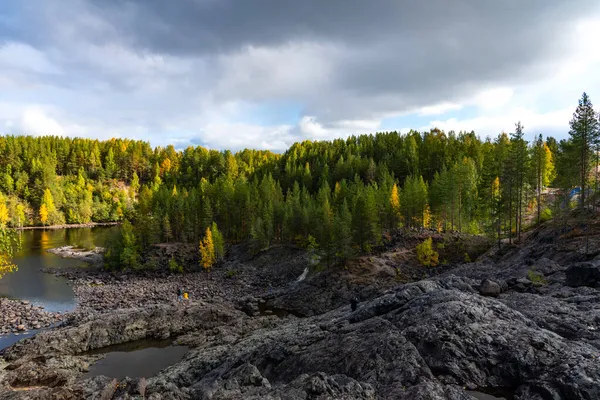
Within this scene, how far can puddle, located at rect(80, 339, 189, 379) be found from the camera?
32.5 m

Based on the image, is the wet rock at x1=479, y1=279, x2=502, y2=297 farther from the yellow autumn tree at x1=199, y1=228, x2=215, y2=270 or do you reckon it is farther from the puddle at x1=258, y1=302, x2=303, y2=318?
the yellow autumn tree at x1=199, y1=228, x2=215, y2=270

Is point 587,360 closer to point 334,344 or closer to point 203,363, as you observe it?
point 334,344

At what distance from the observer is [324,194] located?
97.1 metres

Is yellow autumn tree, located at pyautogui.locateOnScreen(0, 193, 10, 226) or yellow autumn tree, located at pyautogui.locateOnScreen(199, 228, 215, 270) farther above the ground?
yellow autumn tree, located at pyautogui.locateOnScreen(0, 193, 10, 226)

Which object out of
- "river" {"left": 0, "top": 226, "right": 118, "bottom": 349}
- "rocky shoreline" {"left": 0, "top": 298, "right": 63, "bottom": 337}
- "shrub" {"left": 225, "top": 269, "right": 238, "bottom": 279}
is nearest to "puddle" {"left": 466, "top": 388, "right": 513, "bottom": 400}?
"river" {"left": 0, "top": 226, "right": 118, "bottom": 349}

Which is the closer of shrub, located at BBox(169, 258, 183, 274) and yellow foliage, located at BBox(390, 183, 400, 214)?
shrub, located at BBox(169, 258, 183, 274)

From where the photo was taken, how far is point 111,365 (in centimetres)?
3422

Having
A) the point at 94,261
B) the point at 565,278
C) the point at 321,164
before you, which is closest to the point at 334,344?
the point at 565,278

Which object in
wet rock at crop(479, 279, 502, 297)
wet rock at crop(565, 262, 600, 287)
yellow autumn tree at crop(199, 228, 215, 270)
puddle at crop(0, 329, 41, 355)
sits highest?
wet rock at crop(565, 262, 600, 287)

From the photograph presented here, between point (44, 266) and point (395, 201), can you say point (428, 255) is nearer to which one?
point (395, 201)

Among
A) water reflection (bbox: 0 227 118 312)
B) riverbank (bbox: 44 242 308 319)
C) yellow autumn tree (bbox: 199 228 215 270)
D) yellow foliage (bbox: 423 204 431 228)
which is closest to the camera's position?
riverbank (bbox: 44 242 308 319)

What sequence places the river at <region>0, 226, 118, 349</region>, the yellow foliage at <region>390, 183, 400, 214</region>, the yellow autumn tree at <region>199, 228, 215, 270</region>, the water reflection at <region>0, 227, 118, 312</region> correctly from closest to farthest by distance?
the river at <region>0, 226, 118, 349</region>
the water reflection at <region>0, 227, 118, 312</region>
the yellow autumn tree at <region>199, 228, 215, 270</region>
the yellow foliage at <region>390, 183, 400, 214</region>

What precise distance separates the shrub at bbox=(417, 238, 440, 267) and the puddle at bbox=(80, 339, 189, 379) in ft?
142

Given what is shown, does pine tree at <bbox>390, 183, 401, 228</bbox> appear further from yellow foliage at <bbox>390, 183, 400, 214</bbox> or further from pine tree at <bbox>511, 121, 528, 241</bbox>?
pine tree at <bbox>511, 121, 528, 241</bbox>
